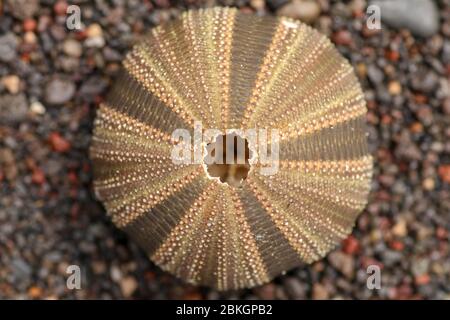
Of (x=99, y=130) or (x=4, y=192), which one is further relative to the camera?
(x=4, y=192)

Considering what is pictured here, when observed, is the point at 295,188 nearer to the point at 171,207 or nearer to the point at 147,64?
the point at 171,207

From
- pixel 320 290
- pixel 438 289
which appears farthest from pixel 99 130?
pixel 438 289

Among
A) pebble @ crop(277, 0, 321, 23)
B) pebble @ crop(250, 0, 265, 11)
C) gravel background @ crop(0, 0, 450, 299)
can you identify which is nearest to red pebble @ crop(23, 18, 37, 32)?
gravel background @ crop(0, 0, 450, 299)

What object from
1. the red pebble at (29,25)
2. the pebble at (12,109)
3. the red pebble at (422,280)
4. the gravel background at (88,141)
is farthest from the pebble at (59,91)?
the red pebble at (422,280)

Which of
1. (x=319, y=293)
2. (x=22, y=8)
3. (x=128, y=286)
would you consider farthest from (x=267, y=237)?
(x=22, y=8)

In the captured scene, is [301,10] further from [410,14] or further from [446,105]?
[446,105]

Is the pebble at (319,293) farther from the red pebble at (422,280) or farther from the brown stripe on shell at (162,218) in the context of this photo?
the brown stripe on shell at (162,218)
